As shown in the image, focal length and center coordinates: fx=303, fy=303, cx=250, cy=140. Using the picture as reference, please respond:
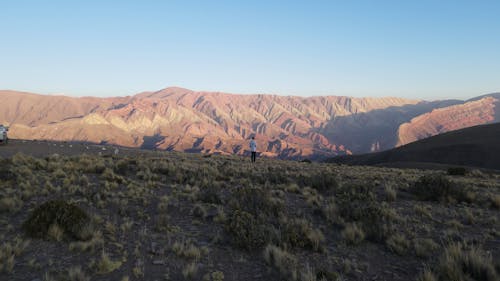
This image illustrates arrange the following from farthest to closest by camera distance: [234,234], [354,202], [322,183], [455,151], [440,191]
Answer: [455,151], [322,183], [440,191], [354,202], [234,234]

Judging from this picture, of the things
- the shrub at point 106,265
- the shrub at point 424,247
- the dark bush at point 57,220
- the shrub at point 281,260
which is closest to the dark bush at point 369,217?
the shrub at point 424,247

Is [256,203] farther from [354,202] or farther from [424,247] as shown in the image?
[424,247]

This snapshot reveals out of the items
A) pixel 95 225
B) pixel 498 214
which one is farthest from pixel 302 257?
pixel 498 214

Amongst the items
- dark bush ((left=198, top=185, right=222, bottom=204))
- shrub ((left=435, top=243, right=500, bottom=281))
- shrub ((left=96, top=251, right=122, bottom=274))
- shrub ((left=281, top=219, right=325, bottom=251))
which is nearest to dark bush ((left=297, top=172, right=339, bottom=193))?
dark bush ((left=198, top=185, right=222, bottom=204))

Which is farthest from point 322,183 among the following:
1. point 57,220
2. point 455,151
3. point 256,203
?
point 455,151

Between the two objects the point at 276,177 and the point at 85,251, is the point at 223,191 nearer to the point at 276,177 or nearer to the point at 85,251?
the point at 276,177

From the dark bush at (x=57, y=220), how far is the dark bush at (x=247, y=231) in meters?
3.28

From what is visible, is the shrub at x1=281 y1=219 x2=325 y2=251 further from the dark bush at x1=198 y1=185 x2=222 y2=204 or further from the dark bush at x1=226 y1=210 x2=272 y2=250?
the dark bush at x1=198 y1=185 x2=222 y2=204

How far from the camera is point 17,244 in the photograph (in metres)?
5.96

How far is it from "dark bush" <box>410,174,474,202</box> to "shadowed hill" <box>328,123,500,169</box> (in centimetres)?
4801

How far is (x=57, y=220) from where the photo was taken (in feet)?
22.5

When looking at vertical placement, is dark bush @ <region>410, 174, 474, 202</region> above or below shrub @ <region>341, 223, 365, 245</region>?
above

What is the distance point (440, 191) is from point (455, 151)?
6430cm

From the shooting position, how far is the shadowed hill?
58.9 m
